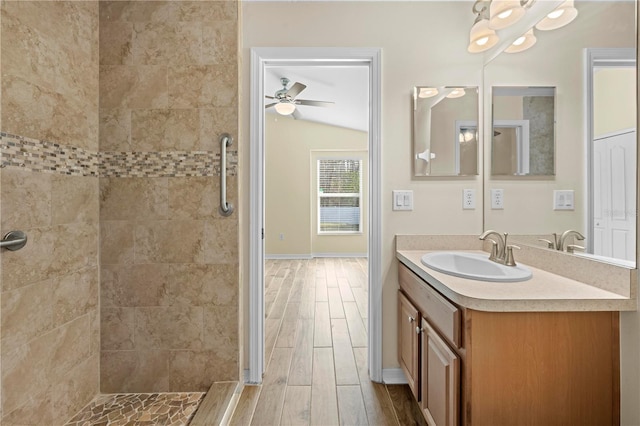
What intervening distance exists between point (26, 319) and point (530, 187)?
2.46 metres

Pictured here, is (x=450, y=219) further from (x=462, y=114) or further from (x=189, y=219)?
(x=189, y=219)

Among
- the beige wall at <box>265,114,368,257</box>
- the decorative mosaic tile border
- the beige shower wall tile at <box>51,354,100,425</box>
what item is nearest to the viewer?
the beige shower wall tile at <box>51,354,100,425</box>

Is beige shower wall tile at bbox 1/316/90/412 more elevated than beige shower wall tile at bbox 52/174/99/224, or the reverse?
beige shower wall tile at bbox 52/174/99/224

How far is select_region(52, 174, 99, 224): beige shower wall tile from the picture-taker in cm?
141

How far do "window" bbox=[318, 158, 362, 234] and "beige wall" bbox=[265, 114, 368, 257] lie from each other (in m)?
0.27

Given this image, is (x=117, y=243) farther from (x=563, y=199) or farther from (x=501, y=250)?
(x=563, y=199)

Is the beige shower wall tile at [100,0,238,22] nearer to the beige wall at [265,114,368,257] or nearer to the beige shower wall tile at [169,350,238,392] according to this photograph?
the beige shower wall tile at [169,350,238,392]

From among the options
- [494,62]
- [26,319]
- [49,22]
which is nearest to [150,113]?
[49,22]

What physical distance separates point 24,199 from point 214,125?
0.88 metres

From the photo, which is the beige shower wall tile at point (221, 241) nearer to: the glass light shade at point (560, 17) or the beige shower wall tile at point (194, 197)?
the beige shower wall tile at point (194, 197)

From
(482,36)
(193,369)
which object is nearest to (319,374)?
(193,369)

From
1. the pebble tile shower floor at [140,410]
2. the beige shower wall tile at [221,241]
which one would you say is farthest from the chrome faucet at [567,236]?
the pebble tile shower floor at [140,410]

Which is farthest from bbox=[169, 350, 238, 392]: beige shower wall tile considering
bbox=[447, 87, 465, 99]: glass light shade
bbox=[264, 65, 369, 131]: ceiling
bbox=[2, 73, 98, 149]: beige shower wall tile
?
bbox=[264, 65, 369, 131]: ceiling

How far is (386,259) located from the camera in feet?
6.44
